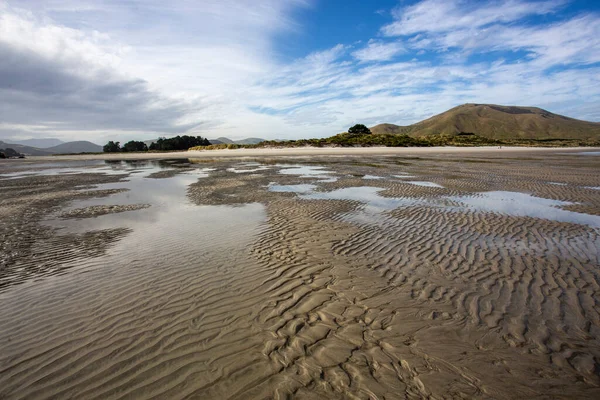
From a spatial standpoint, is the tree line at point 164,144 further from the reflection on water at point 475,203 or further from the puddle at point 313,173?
the reflection on water at point 475,203

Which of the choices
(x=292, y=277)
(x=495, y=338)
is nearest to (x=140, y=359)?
(x=292, y=277)

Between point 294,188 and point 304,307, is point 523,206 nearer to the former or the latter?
point 294,188

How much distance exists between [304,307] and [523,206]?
40.6 ft

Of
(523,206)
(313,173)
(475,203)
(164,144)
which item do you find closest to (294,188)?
(313,173)

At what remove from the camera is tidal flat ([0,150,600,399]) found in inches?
139

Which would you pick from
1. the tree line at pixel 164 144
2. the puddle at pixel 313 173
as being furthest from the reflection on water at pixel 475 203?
the tree line at pixel 164 144

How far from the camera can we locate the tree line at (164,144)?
97.1 m

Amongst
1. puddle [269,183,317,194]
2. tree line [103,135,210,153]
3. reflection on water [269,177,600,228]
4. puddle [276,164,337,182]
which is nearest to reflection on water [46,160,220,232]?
puddle [269,183,317,194]

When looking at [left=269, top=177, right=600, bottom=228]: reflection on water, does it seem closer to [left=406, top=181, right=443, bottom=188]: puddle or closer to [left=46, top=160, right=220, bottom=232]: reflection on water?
[left=406, top=181, right=443, bottom=188]: puddle

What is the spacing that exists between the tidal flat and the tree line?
93521mm

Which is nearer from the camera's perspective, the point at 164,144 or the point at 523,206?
the point at 523,206

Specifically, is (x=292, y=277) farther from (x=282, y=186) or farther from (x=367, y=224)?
(x=282, y=186)

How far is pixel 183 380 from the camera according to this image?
3557mm

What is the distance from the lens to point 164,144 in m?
98.6
